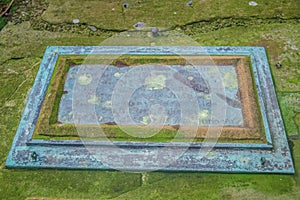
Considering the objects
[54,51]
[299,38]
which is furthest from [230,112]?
[54,51]

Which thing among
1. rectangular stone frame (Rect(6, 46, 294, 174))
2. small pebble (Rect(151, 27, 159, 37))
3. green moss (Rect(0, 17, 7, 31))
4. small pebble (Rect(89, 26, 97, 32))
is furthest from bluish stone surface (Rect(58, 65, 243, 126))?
green moss (Rect(0, 17, 7, 31))

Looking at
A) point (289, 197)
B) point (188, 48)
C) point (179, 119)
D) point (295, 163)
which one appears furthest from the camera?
point (188, 48)

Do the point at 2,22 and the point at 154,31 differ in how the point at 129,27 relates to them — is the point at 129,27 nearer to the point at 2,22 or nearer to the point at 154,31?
the point at 154,31

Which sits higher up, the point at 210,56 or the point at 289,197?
the point at 210,56

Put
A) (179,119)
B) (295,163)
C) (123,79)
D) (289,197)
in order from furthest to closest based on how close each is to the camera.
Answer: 1. (123,79)
2. (179,119)
3. (295,163)
4. (289,197)

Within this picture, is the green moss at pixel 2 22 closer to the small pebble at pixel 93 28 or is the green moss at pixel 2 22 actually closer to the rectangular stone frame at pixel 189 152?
the small pebble at pixel 93 28

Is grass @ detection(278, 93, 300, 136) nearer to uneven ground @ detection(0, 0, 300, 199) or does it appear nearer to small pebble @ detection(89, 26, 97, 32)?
uneven ground @ detection(0, 0, 300, 199)

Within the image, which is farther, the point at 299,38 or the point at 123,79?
the point at 299,38

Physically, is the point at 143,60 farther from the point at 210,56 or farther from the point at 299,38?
the point at 299,38

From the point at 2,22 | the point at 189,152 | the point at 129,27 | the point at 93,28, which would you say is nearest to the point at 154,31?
the point at 129,27
